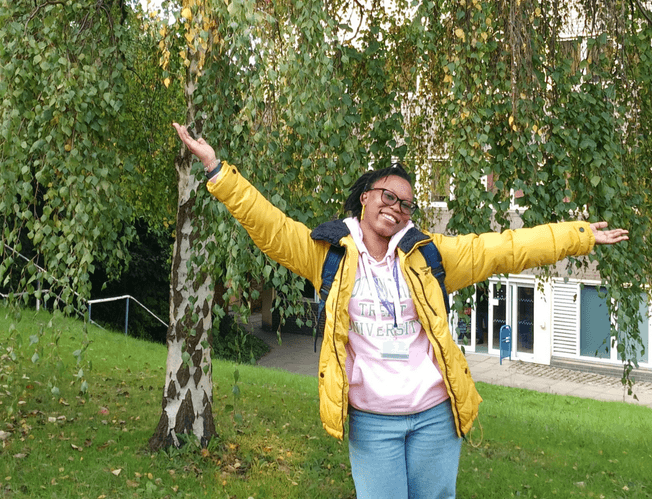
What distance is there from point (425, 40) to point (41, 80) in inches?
80.7

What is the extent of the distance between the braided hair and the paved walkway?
480 inches

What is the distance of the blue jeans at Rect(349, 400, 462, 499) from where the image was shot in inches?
93.5

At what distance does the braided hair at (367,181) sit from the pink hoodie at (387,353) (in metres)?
0.33

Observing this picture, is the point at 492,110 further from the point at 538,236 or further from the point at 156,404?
the point at 156,404

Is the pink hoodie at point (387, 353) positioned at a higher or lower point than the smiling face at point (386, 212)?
lower

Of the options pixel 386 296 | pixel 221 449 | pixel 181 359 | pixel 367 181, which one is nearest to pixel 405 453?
pixel 386 296

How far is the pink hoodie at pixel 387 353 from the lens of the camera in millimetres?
2365

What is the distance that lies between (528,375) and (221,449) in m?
11.6

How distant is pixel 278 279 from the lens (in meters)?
3.39

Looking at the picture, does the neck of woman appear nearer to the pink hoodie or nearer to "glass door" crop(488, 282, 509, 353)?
the pink hoodie

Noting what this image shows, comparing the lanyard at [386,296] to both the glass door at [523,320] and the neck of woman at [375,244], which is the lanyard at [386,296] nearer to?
the neck of woman at [375,244]

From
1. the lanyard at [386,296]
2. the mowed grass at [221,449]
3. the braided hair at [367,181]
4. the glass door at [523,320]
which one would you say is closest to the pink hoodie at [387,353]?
the lanyard at [386,296]

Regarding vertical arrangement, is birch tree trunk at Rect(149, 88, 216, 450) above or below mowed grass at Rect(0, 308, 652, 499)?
above

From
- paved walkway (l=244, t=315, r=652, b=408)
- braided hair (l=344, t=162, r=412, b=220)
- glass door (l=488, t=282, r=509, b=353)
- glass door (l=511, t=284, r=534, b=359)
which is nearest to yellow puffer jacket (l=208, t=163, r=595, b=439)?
braided hair (l=344, t=162, r=412, b=220)
